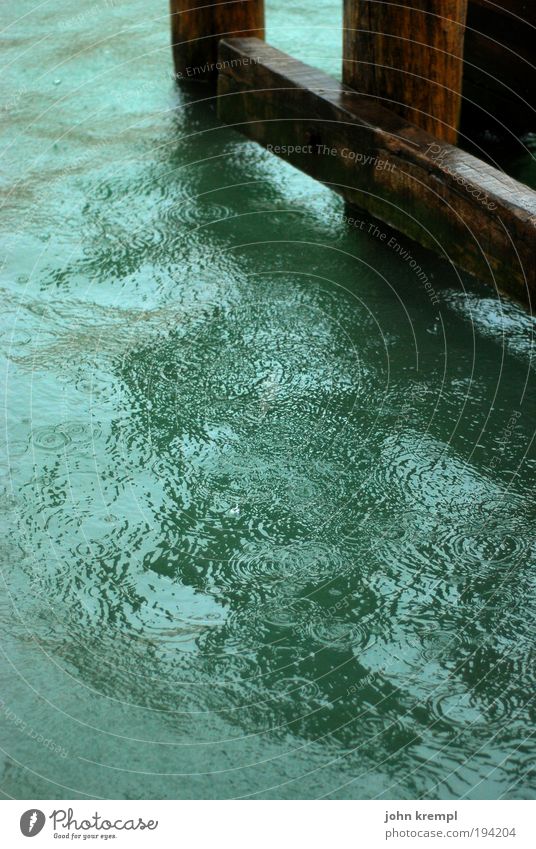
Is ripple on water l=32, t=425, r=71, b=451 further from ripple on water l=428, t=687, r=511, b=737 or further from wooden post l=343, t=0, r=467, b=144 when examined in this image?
wooden post l=343, t=0, r=467, b=144

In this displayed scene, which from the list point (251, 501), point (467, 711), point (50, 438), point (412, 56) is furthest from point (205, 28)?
point (467, 711)

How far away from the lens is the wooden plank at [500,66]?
4.76m

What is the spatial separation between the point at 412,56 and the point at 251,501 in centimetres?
183

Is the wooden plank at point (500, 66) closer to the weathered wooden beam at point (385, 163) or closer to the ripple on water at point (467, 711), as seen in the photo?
the weathered wooden beam at point (385, 163)

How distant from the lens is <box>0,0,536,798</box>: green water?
2.15 metres

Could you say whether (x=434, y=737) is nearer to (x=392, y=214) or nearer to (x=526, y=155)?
(x=392, y=214)

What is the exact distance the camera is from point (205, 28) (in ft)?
18.0

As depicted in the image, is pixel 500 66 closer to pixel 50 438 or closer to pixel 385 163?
pixel 385 163

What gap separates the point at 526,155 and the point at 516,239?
6.46 ft

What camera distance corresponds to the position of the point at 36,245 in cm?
411

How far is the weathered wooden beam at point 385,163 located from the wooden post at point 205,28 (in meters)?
0.93

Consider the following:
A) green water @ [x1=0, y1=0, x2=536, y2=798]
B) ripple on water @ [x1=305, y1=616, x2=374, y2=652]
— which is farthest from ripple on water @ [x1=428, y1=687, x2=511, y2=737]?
ripple on water @ [x1=305, y1=616, x2=374, y2=652]

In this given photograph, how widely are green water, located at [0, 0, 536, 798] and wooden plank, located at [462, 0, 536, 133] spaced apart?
110 centimetres

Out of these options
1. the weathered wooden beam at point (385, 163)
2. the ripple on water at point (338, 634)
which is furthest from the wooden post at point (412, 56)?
the ripple on water at point (338, 634)
